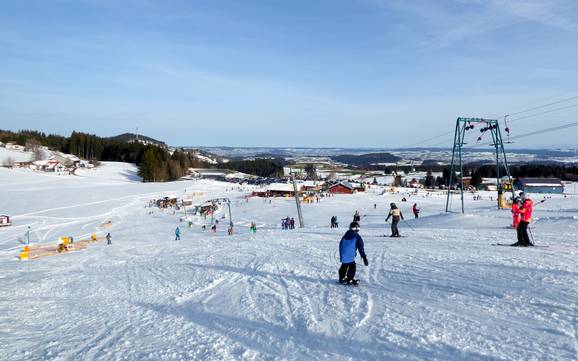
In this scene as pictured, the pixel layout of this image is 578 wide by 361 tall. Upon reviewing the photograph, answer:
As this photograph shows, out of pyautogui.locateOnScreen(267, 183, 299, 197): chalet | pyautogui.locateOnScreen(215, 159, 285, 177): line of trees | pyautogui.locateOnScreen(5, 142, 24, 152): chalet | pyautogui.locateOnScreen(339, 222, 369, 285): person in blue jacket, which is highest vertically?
pyautogui.locateOnScreen(5, 142, 24, 152): chalet

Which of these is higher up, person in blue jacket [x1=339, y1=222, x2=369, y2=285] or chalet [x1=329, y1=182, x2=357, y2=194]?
person in blue jacket [x1=339, y1=222, x2=369, y2=285]

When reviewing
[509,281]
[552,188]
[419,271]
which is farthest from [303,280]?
[552,188]

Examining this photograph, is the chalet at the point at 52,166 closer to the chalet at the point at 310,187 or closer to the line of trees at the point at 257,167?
the line of trees at the point at 257,167

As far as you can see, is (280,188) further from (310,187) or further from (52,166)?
(52,166)

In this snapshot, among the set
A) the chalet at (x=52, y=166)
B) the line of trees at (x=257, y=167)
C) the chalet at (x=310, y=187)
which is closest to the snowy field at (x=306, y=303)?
the chalet at (x=310, y=187)

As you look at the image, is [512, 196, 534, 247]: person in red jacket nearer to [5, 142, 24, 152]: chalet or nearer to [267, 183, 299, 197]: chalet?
[267, 183, 299, 197]: chalet

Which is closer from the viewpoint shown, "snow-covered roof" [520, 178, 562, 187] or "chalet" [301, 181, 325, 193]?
"snow-covered roof" [520, 178, 562, 187]

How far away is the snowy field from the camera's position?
18.1ft

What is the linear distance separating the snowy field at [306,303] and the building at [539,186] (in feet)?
221

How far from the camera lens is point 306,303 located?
7.50 metres

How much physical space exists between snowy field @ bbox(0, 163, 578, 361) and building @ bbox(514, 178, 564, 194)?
67.3 metres

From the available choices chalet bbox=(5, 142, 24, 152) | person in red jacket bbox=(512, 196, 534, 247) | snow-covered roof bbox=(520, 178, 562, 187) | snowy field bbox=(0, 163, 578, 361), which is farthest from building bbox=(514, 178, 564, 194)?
chalet bbox=(5, 142, 24, 152)

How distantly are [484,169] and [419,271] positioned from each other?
453 feet

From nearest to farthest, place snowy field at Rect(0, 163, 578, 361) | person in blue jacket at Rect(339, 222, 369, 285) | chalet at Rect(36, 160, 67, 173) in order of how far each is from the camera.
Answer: snowy field at Rect(0, 163, 578, 361)
person in blue jacket at Rect(339, 222, 369, 285)
chalet at Rect(36, 160, 67, 173)
